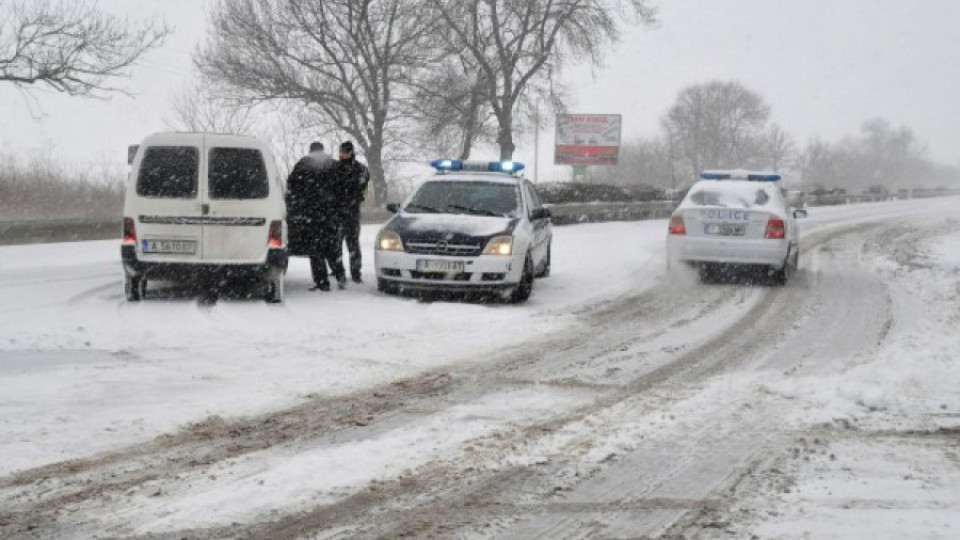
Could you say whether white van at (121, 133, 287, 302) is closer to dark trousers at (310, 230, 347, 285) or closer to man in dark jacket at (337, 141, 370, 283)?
dark trousers at (310, 230, 347, 285)

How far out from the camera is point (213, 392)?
664cm

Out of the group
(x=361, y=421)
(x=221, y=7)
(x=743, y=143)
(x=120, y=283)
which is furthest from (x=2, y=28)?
(x=743, y=143)

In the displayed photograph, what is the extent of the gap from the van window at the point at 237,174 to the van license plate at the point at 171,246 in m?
0.59

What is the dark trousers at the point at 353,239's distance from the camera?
12.7 metres

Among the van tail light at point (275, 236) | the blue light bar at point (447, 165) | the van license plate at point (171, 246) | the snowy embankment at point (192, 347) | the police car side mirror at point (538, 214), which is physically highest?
the blue light bar at point (447, 165)

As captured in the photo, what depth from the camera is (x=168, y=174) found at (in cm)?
1066

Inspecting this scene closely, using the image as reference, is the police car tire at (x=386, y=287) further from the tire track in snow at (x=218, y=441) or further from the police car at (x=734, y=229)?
the police car at (x=734, y=229)

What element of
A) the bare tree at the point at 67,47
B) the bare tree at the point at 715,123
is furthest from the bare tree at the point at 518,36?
the bare tree at the point at 715,123

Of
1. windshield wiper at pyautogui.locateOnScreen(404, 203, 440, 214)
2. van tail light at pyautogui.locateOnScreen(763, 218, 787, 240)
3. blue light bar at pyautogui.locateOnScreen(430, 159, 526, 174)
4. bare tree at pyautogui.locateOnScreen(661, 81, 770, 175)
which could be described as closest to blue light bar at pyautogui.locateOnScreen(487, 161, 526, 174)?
blue light bar at pyautogui.locateOnScreen(430, 159, 526, 174)

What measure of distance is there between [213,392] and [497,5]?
33723mm

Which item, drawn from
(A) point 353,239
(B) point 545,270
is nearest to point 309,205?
(A) point 353,239

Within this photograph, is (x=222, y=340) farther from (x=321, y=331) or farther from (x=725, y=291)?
(x=725, y=291)

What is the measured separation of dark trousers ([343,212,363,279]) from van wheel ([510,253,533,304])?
240 cm

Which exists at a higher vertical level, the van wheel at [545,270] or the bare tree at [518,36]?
the bare tree at [518,36]
